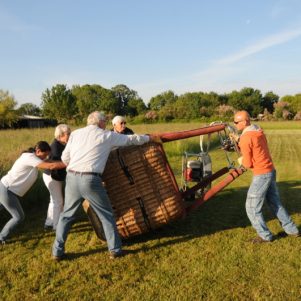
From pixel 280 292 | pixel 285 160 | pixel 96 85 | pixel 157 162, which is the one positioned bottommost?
pixel 285 160

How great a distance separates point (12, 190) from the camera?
18.1ft

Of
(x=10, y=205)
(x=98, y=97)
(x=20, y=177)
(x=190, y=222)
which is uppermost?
(x=98, y=97)

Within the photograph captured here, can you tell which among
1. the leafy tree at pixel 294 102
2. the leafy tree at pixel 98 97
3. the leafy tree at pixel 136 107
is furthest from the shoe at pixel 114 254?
the leafy tree at pixel 136 107

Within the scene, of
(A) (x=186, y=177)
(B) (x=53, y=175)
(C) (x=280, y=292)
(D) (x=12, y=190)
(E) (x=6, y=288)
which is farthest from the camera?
(A) (x=186, y=177)

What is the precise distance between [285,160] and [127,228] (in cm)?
1160

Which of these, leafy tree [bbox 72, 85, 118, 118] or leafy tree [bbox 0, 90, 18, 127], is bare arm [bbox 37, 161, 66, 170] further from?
leafy tree [bbox 72, 85, 118, 118]

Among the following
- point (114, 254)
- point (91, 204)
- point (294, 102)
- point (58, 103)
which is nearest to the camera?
point (91, 204)

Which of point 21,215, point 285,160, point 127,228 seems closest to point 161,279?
point 127,228

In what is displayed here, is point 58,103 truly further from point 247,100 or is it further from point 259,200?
point 247,100

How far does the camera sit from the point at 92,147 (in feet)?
15.3

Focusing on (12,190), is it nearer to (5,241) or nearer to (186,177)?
(5,241)

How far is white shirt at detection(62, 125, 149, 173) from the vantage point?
4.67 meters

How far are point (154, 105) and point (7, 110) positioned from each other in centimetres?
5602

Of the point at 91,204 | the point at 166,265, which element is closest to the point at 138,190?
the point at 91,204
